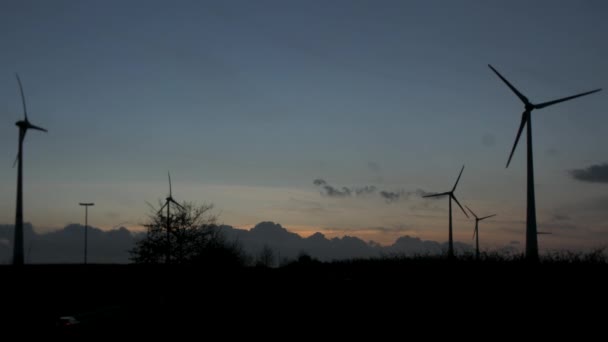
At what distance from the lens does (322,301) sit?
33438 mm

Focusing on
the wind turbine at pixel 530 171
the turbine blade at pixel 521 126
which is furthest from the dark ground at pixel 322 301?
the turbine blade at pixel 521 126

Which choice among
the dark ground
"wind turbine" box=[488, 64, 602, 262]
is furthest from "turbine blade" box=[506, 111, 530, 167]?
the dark ground

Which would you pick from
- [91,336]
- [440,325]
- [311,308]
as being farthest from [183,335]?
[440,325]

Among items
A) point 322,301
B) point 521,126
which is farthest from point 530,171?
Answer: point 322,301

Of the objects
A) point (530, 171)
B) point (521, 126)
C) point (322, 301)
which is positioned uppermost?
point (521, 126)

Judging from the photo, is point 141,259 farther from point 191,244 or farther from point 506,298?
point 506,298

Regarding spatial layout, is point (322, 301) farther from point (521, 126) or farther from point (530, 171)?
point (521, 126)

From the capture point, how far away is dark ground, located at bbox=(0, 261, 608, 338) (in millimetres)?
20516

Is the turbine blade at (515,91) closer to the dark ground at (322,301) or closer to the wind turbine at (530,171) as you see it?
the wind turbine at (530,171)

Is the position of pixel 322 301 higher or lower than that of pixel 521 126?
lower

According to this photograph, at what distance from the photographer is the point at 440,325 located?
21578 mm

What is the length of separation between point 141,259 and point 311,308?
35028 millimetres

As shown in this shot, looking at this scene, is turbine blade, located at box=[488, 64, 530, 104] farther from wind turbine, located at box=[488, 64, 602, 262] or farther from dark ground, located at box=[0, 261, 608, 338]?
dark ground, located at box=[0, 261, 608, 338]

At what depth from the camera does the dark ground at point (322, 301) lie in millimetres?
20516
